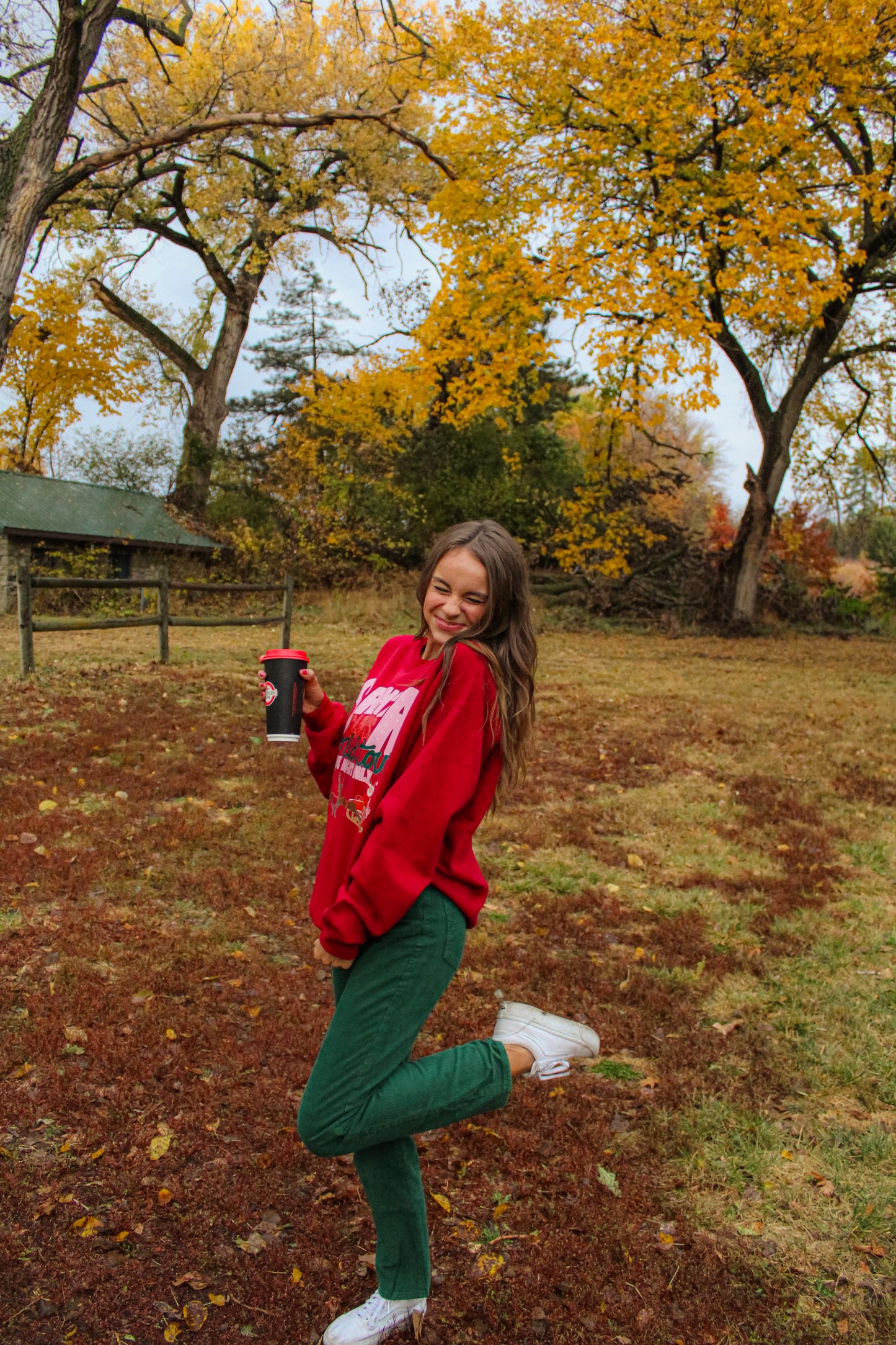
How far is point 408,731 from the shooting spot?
6.62ft

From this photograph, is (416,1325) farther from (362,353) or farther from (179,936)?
(362,353)

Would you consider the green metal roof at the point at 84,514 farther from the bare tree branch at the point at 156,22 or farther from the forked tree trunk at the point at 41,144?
the forked tree trunk at the point at 41,144

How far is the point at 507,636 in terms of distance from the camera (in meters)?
2.15

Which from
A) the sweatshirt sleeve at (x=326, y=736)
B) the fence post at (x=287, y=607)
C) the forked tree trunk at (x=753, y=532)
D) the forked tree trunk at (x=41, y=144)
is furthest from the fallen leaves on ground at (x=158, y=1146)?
the forked tree trunk at (x=753, y=532)

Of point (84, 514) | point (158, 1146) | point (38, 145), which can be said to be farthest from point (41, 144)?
point (84, 514)

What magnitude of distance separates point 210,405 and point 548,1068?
2778 cm

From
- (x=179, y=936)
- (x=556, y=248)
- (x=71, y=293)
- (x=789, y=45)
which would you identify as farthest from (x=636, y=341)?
(x=71, y=293)

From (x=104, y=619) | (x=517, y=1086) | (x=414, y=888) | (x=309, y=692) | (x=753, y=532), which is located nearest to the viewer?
(x=414, y=888)

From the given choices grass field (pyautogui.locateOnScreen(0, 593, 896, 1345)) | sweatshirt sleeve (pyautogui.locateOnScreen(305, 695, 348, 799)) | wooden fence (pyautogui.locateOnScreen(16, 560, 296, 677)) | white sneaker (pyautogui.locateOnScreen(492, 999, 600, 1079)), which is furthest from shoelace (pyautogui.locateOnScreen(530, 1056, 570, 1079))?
wooden fence (pyautogui.locateOnScreen(16, 560, 296, 677))

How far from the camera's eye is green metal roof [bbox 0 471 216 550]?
21547 millimetres

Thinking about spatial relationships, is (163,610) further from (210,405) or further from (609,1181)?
(210,405)

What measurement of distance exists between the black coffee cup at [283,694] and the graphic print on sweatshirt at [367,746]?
0.45 ft

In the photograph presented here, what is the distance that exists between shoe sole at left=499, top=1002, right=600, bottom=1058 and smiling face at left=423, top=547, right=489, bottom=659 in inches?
36.9

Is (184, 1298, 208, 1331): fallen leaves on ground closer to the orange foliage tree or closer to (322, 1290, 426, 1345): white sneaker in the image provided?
(322, 1290, 426, 1345): white sneaker
